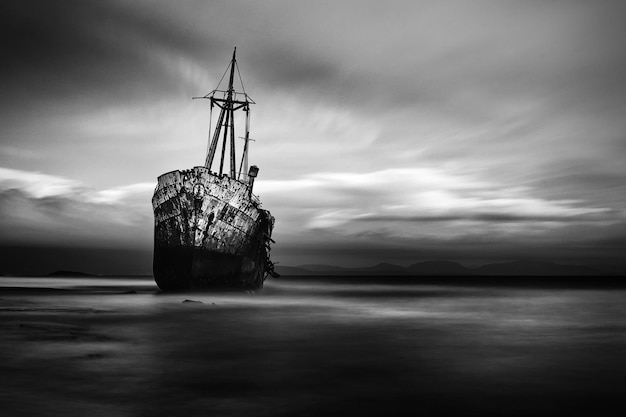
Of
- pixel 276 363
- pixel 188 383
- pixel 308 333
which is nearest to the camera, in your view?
pixel 188 383

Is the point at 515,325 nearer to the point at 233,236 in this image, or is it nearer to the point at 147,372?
the point at 147,372

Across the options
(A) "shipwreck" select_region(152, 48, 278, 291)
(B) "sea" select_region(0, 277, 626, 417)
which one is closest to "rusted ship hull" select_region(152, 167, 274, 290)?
(A) "shipwreck" select_region(152, 48, 278, 291)

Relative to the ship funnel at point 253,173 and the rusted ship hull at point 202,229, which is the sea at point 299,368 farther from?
the ship funnel at point 253,173

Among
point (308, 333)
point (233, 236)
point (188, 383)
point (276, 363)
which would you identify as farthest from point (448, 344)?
point (233, 236)

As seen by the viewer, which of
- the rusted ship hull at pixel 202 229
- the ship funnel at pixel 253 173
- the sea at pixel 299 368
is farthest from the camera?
the ship funnel at pixel 253 173

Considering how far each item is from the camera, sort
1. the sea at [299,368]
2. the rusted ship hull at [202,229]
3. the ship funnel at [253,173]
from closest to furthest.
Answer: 1. the sea at [299,368]
2. the rusted ship hull at [202,229]
3. the ship funnel at [253,173]

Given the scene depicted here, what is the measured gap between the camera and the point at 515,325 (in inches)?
621

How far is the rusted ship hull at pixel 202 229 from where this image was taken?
23391mm

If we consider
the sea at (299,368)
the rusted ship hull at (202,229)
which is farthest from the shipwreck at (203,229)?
the sea at (299,368)

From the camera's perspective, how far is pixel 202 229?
76.6ft

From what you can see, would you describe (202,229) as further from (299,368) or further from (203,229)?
(299,368)

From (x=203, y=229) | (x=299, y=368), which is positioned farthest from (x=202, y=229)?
(x=299, y=368)

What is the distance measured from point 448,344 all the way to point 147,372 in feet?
21.5

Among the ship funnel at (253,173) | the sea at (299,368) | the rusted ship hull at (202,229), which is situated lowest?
the sea at (299,368)
